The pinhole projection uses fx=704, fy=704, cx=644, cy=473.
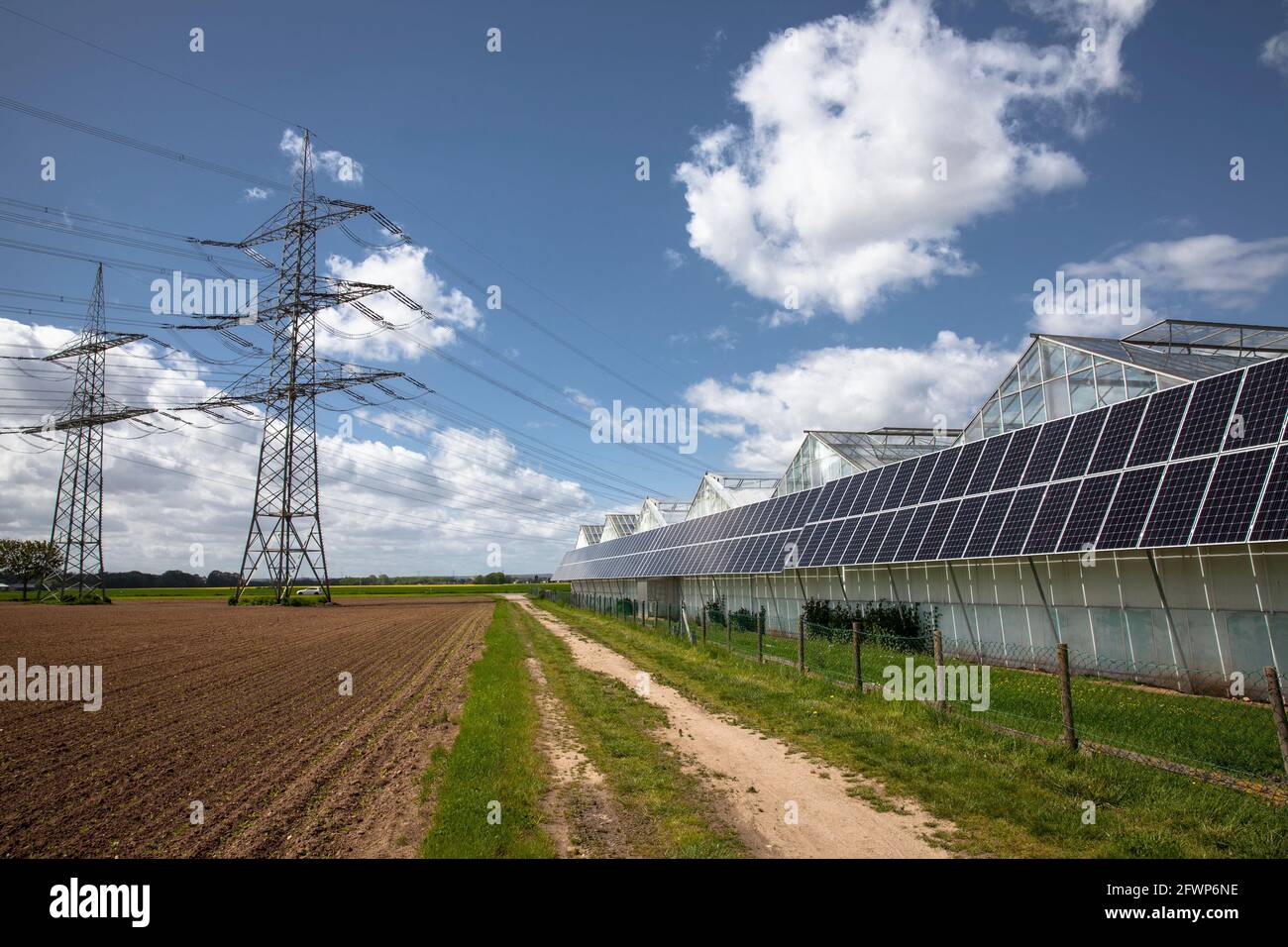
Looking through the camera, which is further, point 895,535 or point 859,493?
point 859,493

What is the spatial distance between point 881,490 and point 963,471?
4.87 m

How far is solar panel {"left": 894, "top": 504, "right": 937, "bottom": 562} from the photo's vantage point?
24328mm

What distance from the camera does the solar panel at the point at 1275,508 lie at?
42.7ft

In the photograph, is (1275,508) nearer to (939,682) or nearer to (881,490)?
(939,682)

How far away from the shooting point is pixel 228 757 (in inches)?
446

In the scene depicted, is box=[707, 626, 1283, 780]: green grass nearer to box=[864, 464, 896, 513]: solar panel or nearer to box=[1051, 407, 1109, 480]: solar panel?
box=[1051, 407, 1109, 480]: solar panel

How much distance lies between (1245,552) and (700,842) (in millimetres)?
14531

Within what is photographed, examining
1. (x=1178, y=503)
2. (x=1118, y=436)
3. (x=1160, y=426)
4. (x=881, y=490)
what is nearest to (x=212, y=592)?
(x=881, y=490)

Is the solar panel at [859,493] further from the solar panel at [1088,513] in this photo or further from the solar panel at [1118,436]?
the solar panel at [1088,513]

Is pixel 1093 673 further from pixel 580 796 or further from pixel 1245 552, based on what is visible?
pixel 580 796

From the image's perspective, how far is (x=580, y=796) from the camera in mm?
9258
